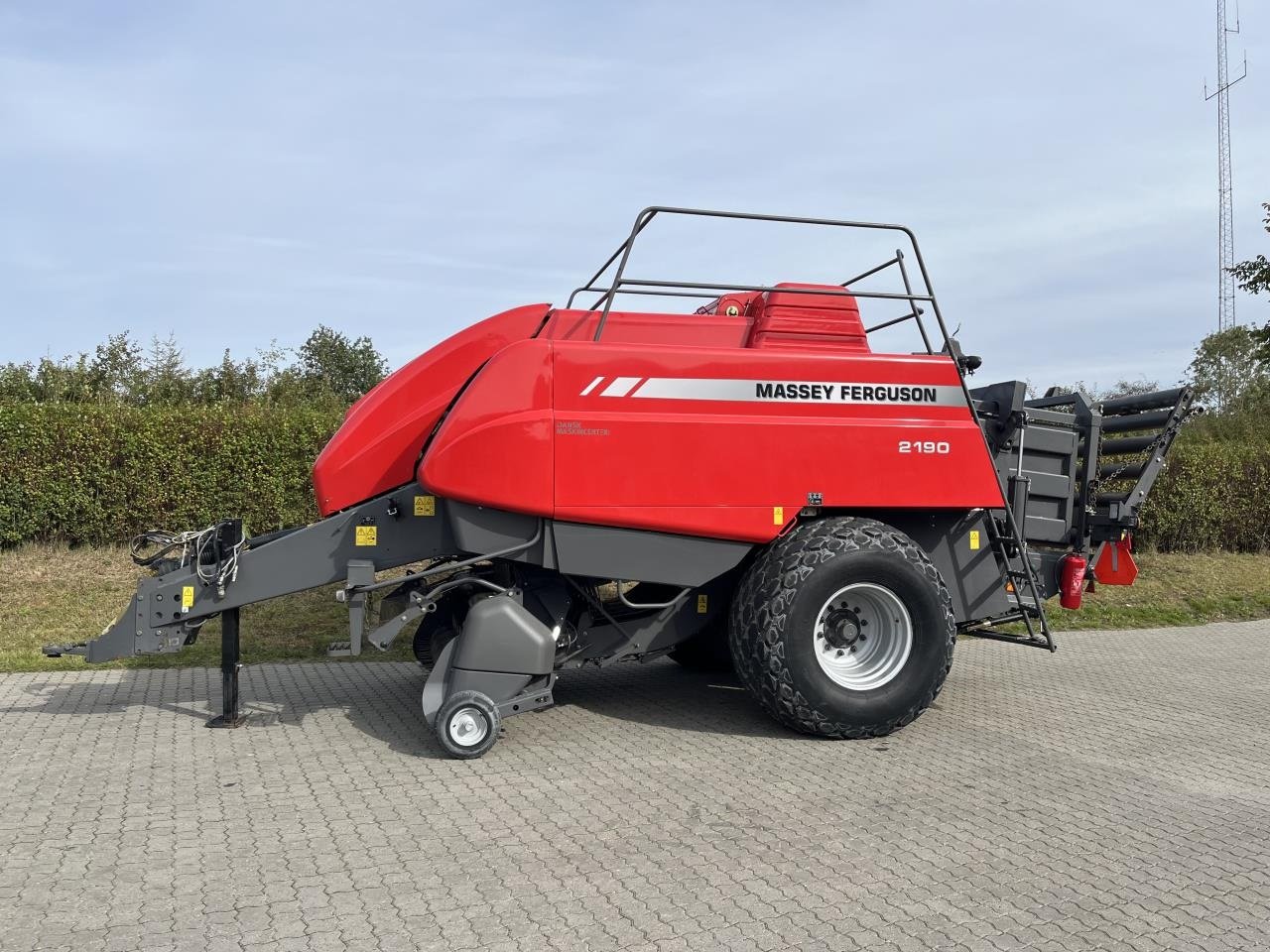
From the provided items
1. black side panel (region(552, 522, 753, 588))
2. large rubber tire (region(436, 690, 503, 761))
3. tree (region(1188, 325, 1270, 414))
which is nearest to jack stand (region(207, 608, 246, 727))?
large rubber tire (region(436, 690, 503, 761))

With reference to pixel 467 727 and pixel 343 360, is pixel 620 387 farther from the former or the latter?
pixel 343 360

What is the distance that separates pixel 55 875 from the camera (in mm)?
3883

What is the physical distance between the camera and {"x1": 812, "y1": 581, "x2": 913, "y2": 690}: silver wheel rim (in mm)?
5973

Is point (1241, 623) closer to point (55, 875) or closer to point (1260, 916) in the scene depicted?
point (1260, 916)

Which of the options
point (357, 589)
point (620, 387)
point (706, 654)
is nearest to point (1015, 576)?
point (706, 654)

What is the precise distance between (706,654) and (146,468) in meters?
6.97

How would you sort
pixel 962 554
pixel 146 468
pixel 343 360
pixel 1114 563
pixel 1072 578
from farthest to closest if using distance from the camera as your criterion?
Answer: pixel 343 360 → pixel 146 468 → pixel 1114 563 → pixel 1072 578 → pixel 962 554

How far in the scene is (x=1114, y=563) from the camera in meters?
7.09

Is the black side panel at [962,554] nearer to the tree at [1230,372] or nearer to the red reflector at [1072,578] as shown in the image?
the red reflector at [1072,578]

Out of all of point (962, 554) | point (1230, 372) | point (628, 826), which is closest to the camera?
point (628, 826)

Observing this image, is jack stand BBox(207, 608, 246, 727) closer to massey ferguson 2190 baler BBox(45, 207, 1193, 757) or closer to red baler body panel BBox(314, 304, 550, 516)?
massey ferguson 2190 baler BBox(45, 207, 1193, 757)

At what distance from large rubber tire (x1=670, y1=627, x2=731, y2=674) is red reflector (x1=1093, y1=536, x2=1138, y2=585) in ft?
8.52

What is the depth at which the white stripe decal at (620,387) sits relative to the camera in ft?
18.4

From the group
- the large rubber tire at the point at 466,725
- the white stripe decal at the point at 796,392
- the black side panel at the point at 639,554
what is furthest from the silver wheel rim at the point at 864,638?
the large rubber tire at the point at 466,725
